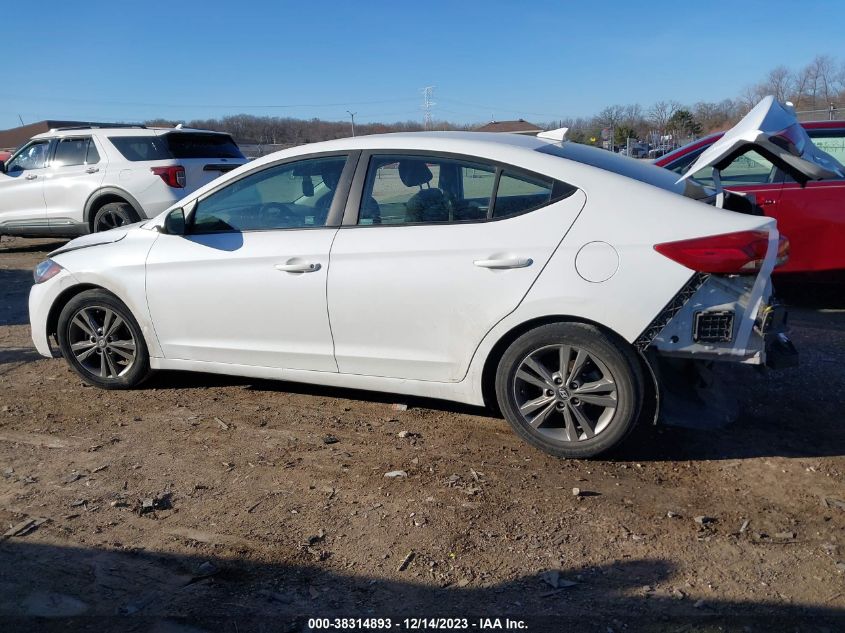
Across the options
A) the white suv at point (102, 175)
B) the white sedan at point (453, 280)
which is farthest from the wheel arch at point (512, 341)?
the white suv at point (102, 175)

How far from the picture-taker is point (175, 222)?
470cm

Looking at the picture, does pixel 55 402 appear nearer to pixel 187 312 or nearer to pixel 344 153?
pixel 187 312

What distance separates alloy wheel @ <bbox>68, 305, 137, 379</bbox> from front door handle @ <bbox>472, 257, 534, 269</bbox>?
2.61 m

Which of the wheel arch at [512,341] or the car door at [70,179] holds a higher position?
the car door at [70,179]

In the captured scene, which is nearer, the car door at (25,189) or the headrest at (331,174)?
the headrest at (331,174)

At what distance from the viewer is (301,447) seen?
13.8ft

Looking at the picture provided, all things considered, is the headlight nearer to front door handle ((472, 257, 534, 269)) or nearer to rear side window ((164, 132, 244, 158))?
front door handle ((472, 257, 534, 269))

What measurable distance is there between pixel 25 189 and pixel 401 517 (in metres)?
10.6

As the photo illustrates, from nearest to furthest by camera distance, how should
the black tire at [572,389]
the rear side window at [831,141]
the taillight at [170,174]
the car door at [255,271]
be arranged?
the black tire at [572,389] < the car door at [255,271] < the rear side window at [831,141] < the taillight at [170,174]

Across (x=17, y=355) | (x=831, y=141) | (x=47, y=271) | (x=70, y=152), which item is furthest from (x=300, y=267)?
(x=70, y=152)

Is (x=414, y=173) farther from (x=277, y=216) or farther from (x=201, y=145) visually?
(x=201, y=145)

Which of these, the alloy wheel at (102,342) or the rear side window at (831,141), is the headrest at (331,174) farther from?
the rear side window at (831,141)

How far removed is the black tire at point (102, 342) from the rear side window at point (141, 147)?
610 centimetres

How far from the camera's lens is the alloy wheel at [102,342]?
504 centimetres
